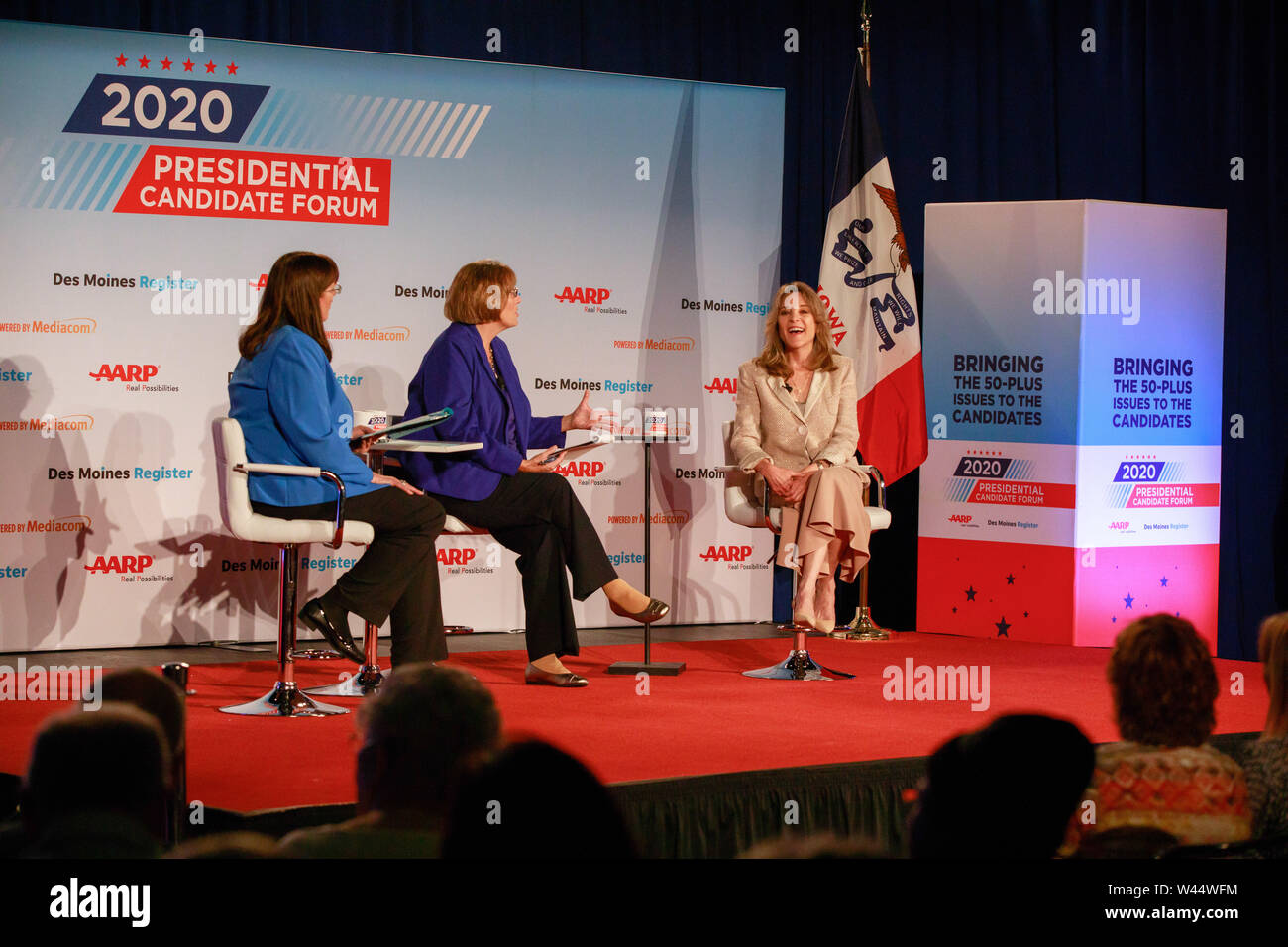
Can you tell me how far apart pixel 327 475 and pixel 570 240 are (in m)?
2.49

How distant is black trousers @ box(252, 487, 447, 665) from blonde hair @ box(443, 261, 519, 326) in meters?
0.67

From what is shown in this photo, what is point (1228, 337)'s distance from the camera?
662 centimetres


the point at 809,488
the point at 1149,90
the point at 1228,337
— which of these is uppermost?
the point at 1149,90

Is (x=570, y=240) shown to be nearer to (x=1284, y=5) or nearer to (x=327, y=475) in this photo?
(x=327, y=475)

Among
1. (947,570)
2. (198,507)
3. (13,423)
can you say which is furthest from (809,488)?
(13,423)

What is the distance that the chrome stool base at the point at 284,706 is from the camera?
13.4 feet

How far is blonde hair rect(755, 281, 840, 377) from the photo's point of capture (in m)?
5.21

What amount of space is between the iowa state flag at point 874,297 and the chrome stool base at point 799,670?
1381 mm

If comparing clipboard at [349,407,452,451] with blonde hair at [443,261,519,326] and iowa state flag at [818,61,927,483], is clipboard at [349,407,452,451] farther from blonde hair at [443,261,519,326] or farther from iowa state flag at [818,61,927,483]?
iowa state flag at [818,61,927,483]

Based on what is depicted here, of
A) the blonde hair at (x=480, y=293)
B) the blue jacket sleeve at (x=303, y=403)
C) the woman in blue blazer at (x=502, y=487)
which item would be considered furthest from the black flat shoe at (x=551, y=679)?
the blonde hair at (x=480, y=293)

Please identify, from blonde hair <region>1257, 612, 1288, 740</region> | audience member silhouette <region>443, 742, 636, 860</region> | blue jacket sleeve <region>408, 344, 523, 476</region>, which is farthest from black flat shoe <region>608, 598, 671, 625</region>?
audience member silhouette <region>443, 742, 636, 860</region>

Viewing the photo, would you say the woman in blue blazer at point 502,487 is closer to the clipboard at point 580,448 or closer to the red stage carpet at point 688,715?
the clipboard at point 580,448
